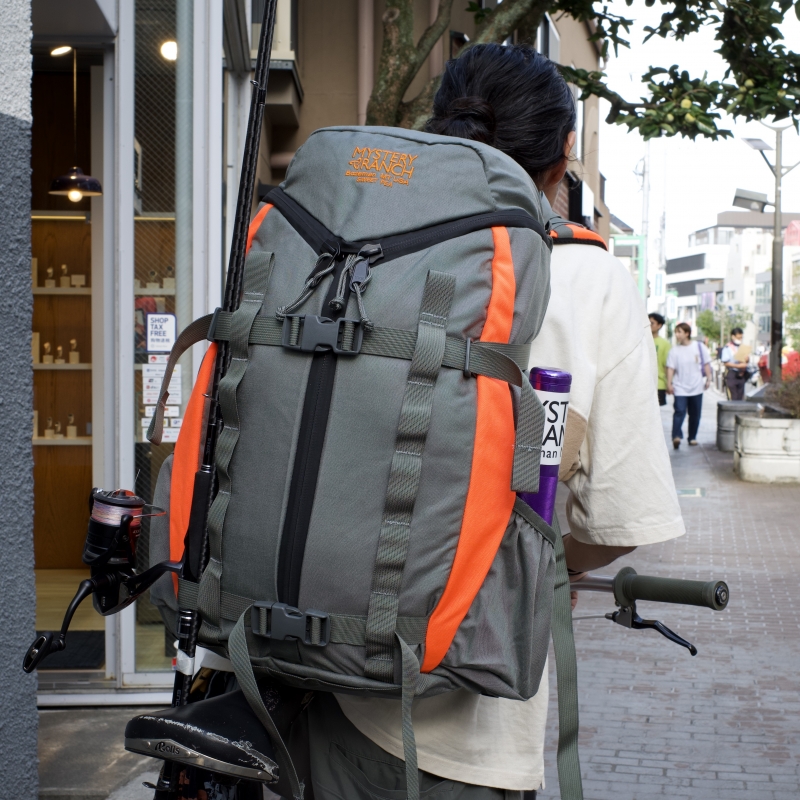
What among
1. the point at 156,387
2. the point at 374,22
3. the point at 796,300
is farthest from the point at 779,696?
the point at 796,300

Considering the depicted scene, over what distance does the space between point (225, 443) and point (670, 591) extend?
0.89 m

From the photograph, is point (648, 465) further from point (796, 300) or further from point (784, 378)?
point (796, 300)

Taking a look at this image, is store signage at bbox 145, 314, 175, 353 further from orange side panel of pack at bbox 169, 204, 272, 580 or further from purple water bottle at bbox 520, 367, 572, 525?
purple water bottle at bbox 520, 367, 572, 525

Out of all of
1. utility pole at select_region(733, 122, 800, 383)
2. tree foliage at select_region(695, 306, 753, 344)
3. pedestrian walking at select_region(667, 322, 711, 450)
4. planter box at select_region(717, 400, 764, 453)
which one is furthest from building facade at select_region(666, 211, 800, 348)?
pedestrian walking at select_region(667, 322, 711, 450)

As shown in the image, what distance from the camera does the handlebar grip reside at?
1.88m

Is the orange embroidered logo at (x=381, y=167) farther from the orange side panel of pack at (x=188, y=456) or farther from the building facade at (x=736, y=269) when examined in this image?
the building facade at (x=736, y=269)

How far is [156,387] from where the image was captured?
508 centimetres

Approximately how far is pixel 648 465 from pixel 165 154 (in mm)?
3824

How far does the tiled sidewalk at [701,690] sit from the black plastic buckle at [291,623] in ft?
11.4

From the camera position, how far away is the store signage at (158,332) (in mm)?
5086

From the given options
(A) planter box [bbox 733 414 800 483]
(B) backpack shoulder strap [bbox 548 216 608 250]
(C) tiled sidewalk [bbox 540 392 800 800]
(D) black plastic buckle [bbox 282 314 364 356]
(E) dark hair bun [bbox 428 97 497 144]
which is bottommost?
(C) tiled sidewalk [bbox 540 392 800 800]

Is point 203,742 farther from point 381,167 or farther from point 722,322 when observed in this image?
point 722,322

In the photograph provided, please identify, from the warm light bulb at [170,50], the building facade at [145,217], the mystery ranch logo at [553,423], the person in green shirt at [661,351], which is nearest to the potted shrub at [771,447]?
the person in green shirt at [661,351]

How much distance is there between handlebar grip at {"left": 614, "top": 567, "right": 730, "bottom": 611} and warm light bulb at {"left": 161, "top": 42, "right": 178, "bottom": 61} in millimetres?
3801
